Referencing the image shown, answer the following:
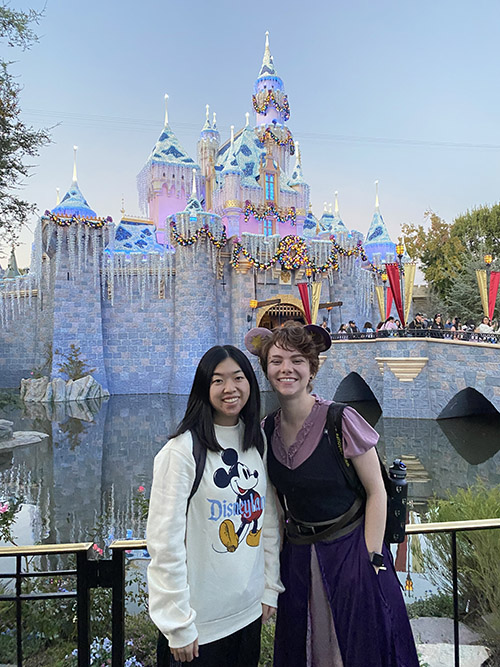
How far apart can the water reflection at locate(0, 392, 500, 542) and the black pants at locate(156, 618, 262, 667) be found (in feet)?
13.3

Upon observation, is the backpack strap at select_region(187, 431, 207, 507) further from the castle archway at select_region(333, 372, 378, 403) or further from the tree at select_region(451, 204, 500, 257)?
the tree at select_region(451, 204, 500, 257)

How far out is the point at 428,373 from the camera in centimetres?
1249

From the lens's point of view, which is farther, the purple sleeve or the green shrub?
the green shrub

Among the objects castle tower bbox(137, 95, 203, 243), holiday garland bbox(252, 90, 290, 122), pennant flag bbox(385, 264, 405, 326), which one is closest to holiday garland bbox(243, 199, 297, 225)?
castle tower bbox(137, 95, 203, 243)

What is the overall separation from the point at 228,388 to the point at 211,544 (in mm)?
501

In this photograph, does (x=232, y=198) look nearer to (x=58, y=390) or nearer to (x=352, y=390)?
(x=352, y=390)

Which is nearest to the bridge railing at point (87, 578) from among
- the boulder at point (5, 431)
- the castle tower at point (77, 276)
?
the boulder at point (5, 431)

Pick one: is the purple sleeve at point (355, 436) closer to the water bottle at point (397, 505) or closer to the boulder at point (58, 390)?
the water bottle at point (397, 505)

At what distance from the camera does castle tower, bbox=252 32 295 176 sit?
21.7 m

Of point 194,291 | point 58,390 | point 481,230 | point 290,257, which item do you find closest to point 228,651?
point 194,291

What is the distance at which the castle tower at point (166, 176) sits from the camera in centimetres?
2202

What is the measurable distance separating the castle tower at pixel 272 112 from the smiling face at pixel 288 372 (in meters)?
21.6

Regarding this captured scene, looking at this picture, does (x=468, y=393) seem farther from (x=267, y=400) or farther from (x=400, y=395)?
(x=267, y=400)

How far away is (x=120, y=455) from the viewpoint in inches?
374
